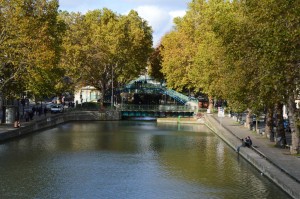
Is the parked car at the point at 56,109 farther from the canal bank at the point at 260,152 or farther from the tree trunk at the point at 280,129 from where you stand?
the tree trunk at the point at 280,129

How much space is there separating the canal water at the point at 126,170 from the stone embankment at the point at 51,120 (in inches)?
59.0

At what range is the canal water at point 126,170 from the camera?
94.2ft

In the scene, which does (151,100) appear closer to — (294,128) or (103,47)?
(103,47)

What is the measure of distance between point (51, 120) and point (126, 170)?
41606mm

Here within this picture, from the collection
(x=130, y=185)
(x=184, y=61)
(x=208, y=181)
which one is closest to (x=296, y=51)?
(x=208, y=181)

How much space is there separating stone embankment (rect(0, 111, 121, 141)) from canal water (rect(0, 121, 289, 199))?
1.50 meters

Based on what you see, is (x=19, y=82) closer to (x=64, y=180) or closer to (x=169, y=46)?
(x=64, y=180)

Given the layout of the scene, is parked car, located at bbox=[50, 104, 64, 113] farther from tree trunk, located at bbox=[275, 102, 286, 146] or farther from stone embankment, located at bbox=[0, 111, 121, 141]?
tree trunk, located at bbox=[275, 102, 286, 146]

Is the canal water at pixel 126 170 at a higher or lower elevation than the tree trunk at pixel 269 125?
lower

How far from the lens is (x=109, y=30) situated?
308 ft

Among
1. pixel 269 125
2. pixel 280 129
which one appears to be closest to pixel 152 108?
pixel 269 125

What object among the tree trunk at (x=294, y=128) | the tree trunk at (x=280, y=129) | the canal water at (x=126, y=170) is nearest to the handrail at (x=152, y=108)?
the canal water at (x=126, y=170)

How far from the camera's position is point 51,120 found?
75500mm

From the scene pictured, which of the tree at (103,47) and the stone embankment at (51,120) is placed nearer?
the stone embankment at (51,120)
